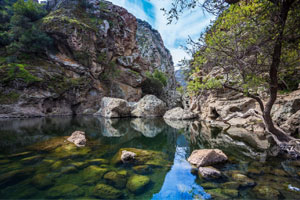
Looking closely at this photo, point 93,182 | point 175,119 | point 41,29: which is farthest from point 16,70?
point 93,182

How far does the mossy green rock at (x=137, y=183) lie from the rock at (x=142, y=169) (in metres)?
0.32

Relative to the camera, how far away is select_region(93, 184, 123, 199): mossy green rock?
3.26 m

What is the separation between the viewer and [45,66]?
1029 inches

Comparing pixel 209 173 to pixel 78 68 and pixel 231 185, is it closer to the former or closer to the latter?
pixel 231 185

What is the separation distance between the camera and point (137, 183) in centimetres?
384

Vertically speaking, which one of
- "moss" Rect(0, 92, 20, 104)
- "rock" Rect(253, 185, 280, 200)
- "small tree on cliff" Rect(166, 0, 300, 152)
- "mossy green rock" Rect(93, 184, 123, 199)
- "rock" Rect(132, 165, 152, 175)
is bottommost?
"mossy green rock" Rect(93, 184, 123, 199)

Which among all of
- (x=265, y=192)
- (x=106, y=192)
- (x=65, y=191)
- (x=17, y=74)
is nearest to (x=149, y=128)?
(x=106, y=192)

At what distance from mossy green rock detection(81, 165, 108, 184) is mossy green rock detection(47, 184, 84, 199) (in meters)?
0.37

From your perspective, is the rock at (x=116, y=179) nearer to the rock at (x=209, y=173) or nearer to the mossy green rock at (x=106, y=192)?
the mossy green rock at (x=106, y=192)

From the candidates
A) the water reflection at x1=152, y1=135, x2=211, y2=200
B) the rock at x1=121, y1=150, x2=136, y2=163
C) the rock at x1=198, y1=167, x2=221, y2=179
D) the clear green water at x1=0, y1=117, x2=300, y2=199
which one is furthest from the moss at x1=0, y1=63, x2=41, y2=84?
the rock at x1=198, y1=167, x2=221, y2=179

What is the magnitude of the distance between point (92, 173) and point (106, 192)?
1142mm

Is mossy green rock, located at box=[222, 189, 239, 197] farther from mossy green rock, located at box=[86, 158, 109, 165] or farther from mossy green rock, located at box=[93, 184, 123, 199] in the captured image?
mossy green rock, located at box=[86, 158, 109, 165]

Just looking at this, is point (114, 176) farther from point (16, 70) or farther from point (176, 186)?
point (16, 70)

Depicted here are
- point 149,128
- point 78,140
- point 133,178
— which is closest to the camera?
point 133,178
